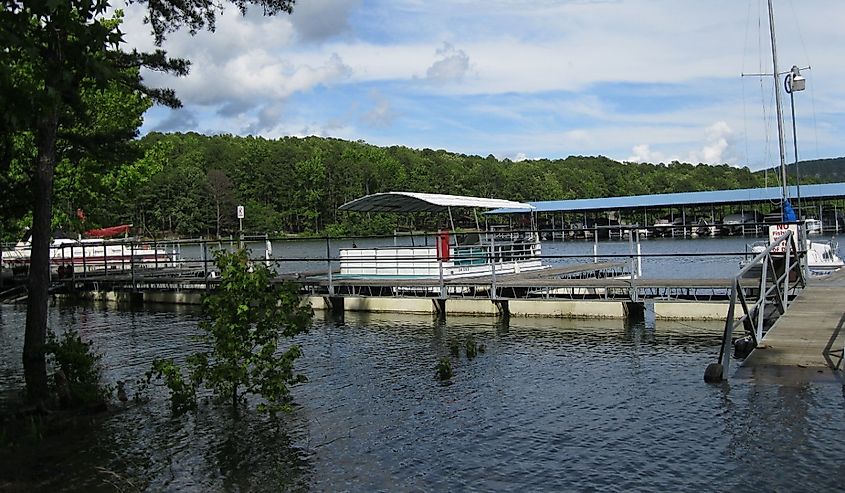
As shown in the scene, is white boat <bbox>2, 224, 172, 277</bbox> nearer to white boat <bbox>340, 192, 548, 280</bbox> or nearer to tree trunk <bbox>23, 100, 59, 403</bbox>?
white boat <bbox>340, 192, 548, 280</bbox>

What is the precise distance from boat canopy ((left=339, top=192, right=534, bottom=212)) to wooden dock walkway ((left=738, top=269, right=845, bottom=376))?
12.0 meters

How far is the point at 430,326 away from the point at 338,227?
74.0m

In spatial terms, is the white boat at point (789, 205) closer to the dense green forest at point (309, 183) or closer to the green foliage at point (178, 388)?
the green foliage at point (178, 388)

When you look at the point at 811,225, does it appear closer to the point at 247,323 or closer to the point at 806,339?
the point at 806,339

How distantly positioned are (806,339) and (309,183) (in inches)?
3880

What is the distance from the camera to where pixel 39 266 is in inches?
420

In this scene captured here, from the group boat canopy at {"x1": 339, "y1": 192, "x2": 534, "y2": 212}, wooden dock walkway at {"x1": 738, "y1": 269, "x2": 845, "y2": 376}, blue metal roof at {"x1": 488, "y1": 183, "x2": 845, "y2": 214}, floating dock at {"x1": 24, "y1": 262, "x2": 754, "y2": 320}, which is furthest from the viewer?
blue metal roof at {"x1": 488, "y1": 183, "x2": 845, "y2": 214}

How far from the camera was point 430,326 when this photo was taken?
1928cm

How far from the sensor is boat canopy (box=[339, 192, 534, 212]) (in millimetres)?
24047

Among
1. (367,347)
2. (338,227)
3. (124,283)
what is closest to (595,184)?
(338,227)

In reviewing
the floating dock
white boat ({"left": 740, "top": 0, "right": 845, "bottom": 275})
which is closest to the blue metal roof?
white boat ({"left": 740, "top": 0, "right": 845, "bottom": 275})

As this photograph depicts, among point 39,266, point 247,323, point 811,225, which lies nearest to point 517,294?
point 247,323

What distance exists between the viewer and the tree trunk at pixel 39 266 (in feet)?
34.8

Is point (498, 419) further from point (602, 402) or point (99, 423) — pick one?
point (99, 423)
